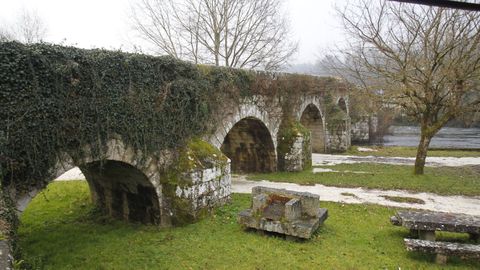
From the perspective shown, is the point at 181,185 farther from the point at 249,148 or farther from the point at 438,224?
the point at 249,148

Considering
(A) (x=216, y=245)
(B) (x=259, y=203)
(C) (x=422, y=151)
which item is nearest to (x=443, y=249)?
(B) (x=259, y=203)

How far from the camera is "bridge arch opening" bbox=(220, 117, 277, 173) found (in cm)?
1269

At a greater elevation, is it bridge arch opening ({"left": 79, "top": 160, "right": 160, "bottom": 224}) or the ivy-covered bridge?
the ivy-covered bridge

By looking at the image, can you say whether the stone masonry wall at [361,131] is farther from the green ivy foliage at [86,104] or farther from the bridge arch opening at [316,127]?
the green ivy foliage at [86,104]

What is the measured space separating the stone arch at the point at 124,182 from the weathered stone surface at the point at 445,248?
4657 mm

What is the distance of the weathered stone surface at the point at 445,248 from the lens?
5.41m

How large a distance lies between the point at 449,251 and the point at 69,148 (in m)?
6.06

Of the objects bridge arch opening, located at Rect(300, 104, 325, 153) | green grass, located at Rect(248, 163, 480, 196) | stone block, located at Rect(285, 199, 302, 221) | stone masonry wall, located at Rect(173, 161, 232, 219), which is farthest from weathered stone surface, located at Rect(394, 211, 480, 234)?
bridge arch opening, located at Rect(300, 104, 325, 153)

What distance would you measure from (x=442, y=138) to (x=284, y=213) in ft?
81.7

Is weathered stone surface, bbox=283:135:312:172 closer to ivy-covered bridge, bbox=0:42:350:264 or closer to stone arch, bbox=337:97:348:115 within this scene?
ivy-covered bridge, bbox=0:42:350:264

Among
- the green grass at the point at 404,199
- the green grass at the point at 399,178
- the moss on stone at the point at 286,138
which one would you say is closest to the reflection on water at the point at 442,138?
the green grass at the point at 399,178

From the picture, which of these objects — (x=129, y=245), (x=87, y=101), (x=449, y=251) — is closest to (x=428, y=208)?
(x=449, y=251)

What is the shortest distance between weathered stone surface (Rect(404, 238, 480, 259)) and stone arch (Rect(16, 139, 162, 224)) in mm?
4657

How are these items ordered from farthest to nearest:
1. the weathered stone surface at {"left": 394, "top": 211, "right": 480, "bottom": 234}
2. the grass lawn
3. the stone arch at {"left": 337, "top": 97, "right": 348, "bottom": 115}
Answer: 1. the stone arch at {"left": 337, "top": 97, "right": 348, "bottom": 115}
2. the weathered stone surface at {"left": 394, "top": 211, "right": 480, "bottom": 234}
3. the grass lawn
